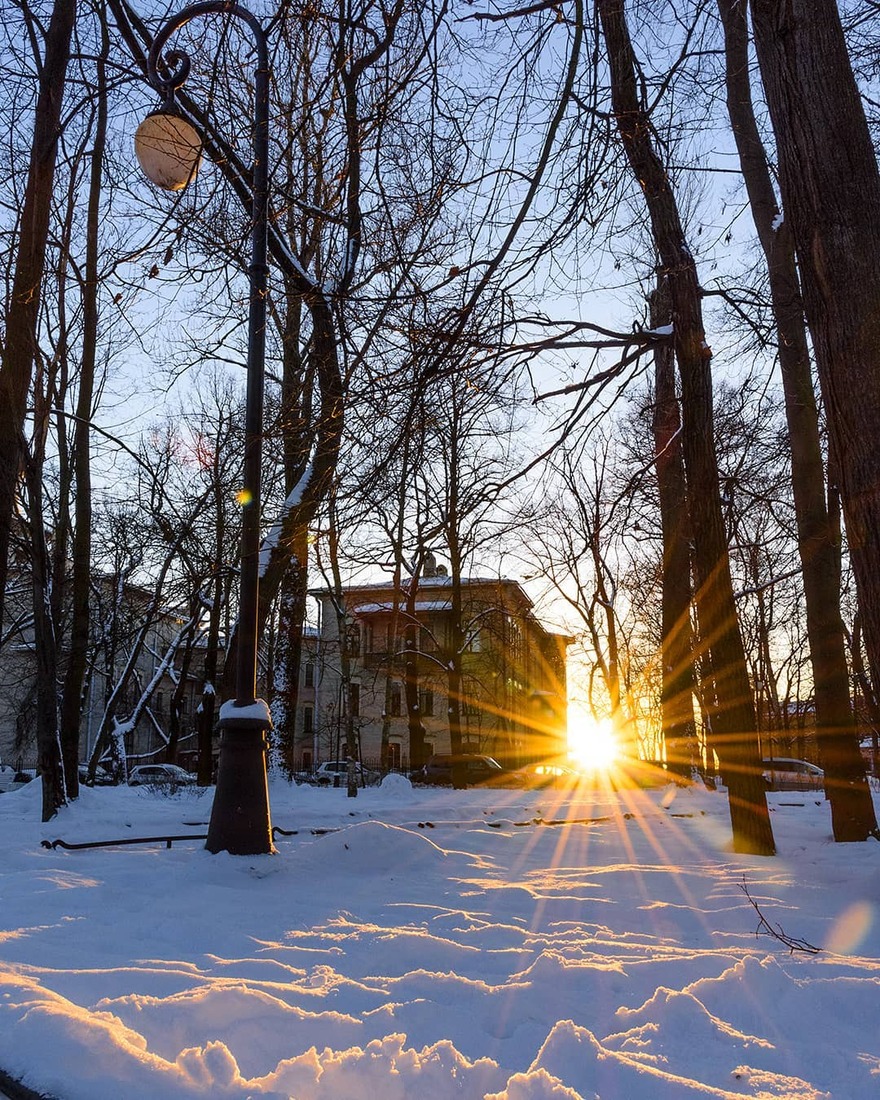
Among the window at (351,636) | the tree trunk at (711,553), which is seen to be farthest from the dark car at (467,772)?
the tree trunk at (711,553)

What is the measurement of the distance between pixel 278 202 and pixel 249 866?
4.71 metres

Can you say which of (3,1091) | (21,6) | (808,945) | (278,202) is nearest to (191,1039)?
(3,1091)

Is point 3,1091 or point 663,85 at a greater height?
point 663,85

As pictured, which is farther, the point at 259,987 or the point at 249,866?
the point at 249,866

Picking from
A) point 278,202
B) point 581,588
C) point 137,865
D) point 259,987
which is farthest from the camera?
point 581,588

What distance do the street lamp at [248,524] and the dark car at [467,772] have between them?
69.7ft

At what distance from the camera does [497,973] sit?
10.3 feet

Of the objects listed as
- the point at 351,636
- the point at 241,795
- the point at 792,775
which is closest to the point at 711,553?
the point at 241,795

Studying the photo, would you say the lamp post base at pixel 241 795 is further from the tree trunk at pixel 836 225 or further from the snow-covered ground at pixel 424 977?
the tree trunk at pixel 836 225

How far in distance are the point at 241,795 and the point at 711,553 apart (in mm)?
4434

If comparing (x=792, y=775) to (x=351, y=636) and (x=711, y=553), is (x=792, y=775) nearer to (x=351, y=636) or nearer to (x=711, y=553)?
(x=351, y=636)

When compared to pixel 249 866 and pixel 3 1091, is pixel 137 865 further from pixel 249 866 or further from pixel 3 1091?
pixel 3 1091

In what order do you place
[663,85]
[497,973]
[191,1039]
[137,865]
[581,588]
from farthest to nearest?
1. [581,588]
2. [137,865]
3. [663,85]
4. [497,973]
5. [191,1039]

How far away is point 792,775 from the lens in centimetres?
3416
